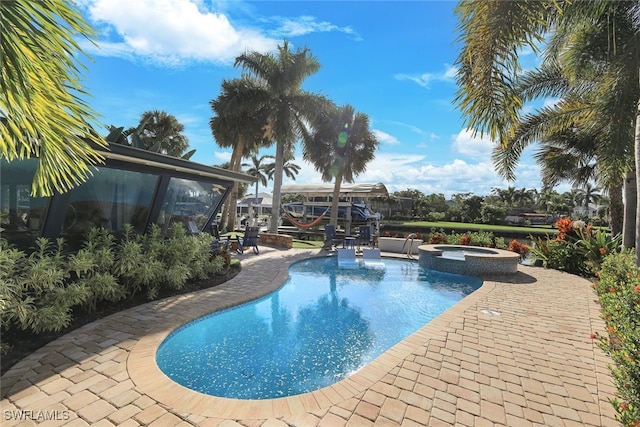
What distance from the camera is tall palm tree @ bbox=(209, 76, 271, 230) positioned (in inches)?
627

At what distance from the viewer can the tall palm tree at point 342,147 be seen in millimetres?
17797

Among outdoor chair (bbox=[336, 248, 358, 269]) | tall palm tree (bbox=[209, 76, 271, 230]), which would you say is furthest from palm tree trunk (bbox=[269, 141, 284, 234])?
outdoor chair (bbox=[336, 248, 358, 269])

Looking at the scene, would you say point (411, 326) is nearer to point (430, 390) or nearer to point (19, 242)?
point (430, 390)

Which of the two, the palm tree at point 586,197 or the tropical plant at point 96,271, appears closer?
the tropical plant at point 96,271

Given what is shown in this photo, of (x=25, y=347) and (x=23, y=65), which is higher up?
(x=23, y=65)

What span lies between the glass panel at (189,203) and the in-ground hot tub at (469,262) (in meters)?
7.64

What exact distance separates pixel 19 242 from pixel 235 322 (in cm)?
378

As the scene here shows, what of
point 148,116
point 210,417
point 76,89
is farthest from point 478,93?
point 148,116

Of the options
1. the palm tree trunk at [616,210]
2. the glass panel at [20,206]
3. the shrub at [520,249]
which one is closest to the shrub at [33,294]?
the glass panel at [20,206]

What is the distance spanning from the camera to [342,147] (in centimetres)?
1822

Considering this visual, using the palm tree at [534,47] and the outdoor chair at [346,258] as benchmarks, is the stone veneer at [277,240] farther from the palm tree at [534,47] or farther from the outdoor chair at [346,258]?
the palm tree at [534,47]

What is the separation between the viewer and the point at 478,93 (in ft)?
15.5

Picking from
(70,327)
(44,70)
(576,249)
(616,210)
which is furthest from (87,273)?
(616,210)

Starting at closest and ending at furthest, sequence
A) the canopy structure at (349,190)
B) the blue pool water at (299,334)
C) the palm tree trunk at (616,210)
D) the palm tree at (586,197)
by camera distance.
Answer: the blue pool water at (299,334), the palm tree trunk at (616,210), the canopy structure at (349,190), the palm tree at (586,197)
